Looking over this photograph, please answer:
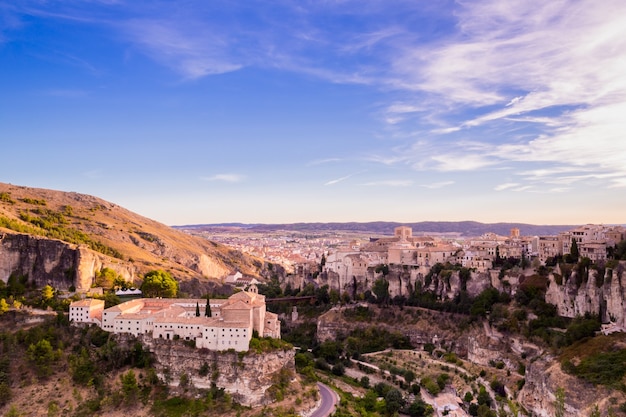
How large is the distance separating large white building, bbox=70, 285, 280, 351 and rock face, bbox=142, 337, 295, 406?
81 cm

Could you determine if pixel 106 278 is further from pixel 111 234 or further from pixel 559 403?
pixel 559 403

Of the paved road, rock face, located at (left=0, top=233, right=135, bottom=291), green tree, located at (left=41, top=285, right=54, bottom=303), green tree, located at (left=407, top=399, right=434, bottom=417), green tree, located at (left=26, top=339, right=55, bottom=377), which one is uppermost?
rock face, located at (left=0, top=233, right=135, bottom=291)

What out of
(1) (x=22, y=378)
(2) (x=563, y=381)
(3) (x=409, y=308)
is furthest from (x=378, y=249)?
(1) (x=22, y=378)

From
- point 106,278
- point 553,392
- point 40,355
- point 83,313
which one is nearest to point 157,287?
point 106,278

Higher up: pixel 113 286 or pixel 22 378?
pixel 113 286

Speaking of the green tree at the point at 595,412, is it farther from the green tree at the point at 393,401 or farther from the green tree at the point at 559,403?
the green tree at the point at 393,401

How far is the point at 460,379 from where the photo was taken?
43.1 metres

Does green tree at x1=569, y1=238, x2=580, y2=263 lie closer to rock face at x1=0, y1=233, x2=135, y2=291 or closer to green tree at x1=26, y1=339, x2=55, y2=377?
green tree at x1=26, y1=339, x2=55, y2=377

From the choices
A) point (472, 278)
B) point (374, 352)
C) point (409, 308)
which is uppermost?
point (472, 278)

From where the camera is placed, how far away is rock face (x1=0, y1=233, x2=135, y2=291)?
52562 millimetres

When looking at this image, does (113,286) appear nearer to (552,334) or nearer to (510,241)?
(552,334)

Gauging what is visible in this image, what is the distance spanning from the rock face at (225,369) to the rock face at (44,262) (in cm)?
1876

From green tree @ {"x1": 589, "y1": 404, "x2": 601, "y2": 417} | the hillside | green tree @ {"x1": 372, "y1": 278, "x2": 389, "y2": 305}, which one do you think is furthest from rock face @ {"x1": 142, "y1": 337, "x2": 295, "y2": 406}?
green tree @ {"x1": 372, "y1": 278, "x2": 389, "y2": 305}

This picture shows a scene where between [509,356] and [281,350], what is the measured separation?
2027 centimetres
